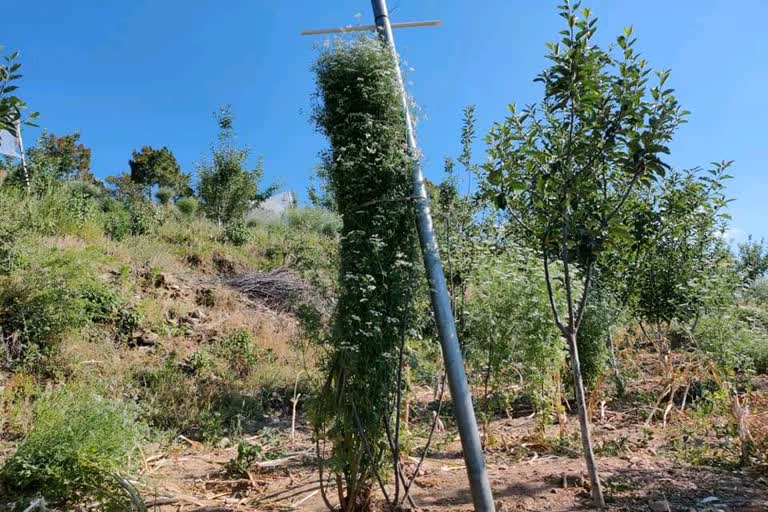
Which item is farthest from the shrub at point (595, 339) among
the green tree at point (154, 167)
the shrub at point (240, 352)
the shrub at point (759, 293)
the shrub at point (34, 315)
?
the green tree at point (154, 167)

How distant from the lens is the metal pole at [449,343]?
2645 millimetres

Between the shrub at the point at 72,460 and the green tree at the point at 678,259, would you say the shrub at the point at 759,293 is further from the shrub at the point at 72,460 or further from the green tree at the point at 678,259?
the shrub at the point at 72,460

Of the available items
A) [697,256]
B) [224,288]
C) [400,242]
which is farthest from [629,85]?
[224,288]

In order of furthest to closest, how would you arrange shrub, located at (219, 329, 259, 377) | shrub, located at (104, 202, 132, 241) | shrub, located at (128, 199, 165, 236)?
shrub, located at (128, 199, 165, 236) < shrub, located at (104, 202, 132, 241) < shrub, located at (219, 329, 259, 377)

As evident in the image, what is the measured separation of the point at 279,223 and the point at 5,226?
8986mm

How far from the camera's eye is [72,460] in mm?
3098

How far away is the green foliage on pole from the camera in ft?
8.95

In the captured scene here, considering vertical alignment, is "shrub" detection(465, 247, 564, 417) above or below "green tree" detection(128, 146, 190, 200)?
below

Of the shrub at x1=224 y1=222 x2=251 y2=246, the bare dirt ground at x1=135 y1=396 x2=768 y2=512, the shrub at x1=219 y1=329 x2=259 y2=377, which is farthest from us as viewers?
the shrub at x1=224 y1=222 x2=251 y2=246

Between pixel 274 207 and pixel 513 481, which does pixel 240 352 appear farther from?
pixel 274 207

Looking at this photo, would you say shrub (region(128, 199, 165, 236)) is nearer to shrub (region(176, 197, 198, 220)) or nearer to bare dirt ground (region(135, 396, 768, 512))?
shrub (region(176, 197, 198, 220))

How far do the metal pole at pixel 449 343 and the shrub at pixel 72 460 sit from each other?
2171 millimetres

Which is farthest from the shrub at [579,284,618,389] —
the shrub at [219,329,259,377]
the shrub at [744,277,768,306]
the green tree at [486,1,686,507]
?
the shrub at [744,277,768,306]

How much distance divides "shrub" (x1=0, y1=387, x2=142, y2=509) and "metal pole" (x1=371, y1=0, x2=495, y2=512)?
2.17 m
